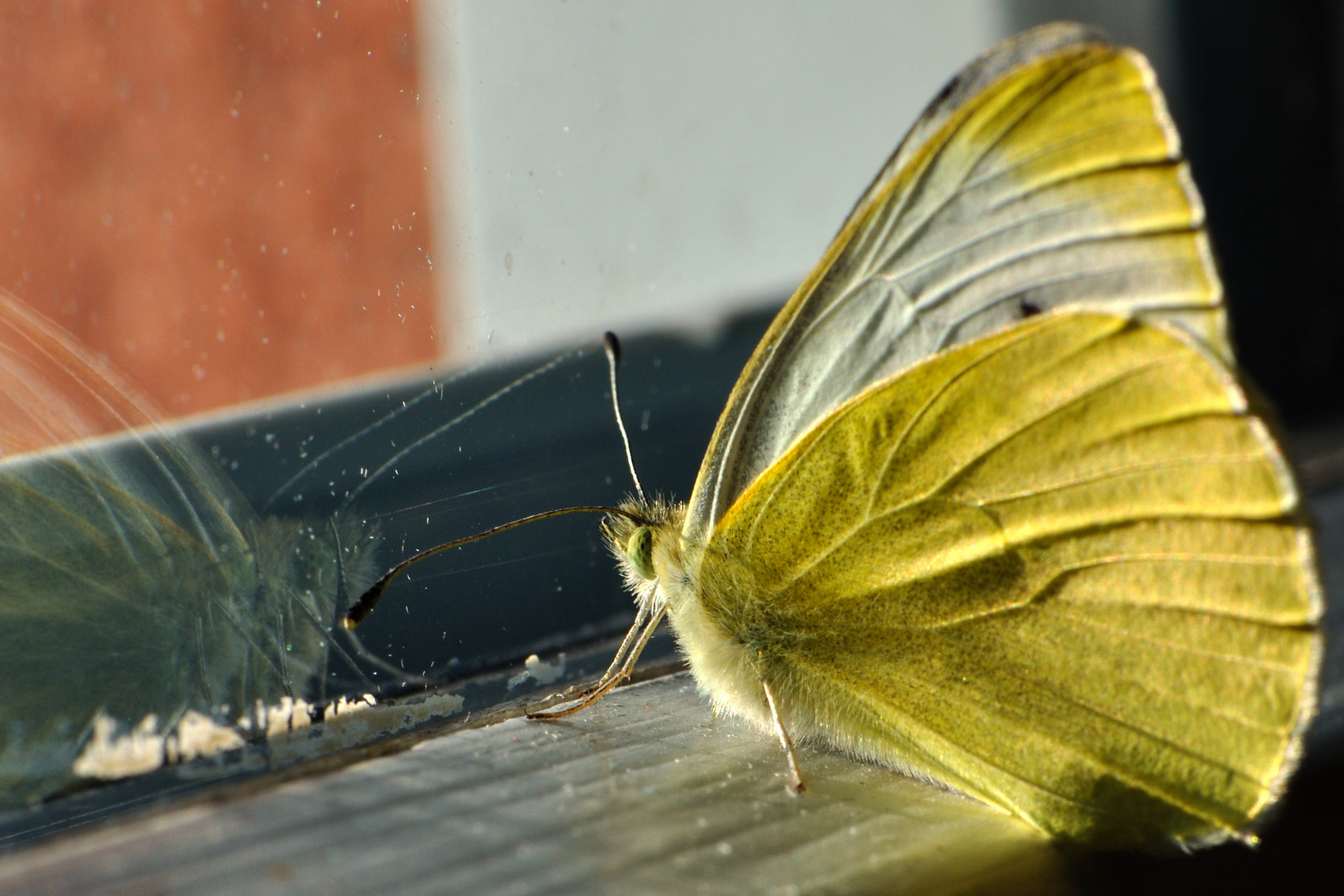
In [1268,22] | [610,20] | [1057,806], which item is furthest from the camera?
[1268,22]

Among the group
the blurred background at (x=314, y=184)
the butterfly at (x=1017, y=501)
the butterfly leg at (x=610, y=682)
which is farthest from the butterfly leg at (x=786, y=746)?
the blurred background at (x=314, y=184)

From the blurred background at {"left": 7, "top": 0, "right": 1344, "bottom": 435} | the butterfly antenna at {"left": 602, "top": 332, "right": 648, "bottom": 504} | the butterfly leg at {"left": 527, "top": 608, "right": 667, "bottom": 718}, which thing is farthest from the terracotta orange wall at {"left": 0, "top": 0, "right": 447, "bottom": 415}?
the butterfly leg at {"left": 527, "top": 608, "right": 667, "bottom": 718}

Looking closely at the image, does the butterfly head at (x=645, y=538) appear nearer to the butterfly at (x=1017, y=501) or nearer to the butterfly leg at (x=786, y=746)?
the butterfly at (x=1017, y=501)

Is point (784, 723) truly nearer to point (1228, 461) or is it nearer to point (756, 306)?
point (1228, 461)

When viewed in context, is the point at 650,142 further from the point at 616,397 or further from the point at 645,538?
the point at 645,538

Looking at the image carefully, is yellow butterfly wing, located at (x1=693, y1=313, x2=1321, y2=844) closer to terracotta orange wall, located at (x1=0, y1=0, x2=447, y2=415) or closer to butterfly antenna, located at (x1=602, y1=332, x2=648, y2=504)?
butterfly antenna, located at (x1=602, y1=332, x2=648, y2=504)

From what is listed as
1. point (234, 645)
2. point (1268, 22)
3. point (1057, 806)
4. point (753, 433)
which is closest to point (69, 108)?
point (234, 645)

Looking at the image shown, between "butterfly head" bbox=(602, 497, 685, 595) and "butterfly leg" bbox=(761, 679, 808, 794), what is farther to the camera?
"butterfly head" bbox=(602, 497, 685, 595)
